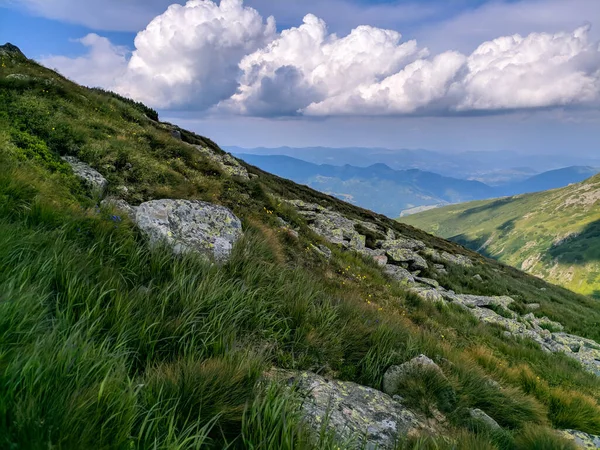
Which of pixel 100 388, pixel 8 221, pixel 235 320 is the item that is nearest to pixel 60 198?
pixel 8 221

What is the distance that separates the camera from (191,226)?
6.54 meters

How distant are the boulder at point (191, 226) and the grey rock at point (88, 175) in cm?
157

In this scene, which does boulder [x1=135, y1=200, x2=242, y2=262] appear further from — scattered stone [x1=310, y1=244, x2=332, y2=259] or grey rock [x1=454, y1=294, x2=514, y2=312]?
grey rock [x1=454, y1=294, x2=514, y2=312]

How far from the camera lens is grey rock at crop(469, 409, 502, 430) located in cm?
395

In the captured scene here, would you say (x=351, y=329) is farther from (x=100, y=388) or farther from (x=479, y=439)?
(x=100, y=388)

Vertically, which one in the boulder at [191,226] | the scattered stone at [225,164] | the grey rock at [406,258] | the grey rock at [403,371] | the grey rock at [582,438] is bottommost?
the grey rock at [582,438]

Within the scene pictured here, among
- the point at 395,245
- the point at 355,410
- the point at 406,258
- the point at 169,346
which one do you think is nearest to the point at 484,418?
the point at 355,410

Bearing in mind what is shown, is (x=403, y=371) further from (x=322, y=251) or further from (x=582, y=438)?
(x=322, y=251)

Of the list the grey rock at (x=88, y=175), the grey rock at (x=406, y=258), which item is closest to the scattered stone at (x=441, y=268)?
the grey rock at (x=406, y=258)

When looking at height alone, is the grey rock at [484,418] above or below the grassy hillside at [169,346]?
below

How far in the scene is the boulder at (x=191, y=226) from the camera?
5561mm

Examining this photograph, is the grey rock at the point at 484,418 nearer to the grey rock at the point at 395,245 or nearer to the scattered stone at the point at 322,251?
the scattered stone at the point at 322,251

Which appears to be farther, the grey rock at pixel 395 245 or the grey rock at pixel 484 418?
the grey rock at pixel 395 245

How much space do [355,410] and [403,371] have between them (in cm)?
104
